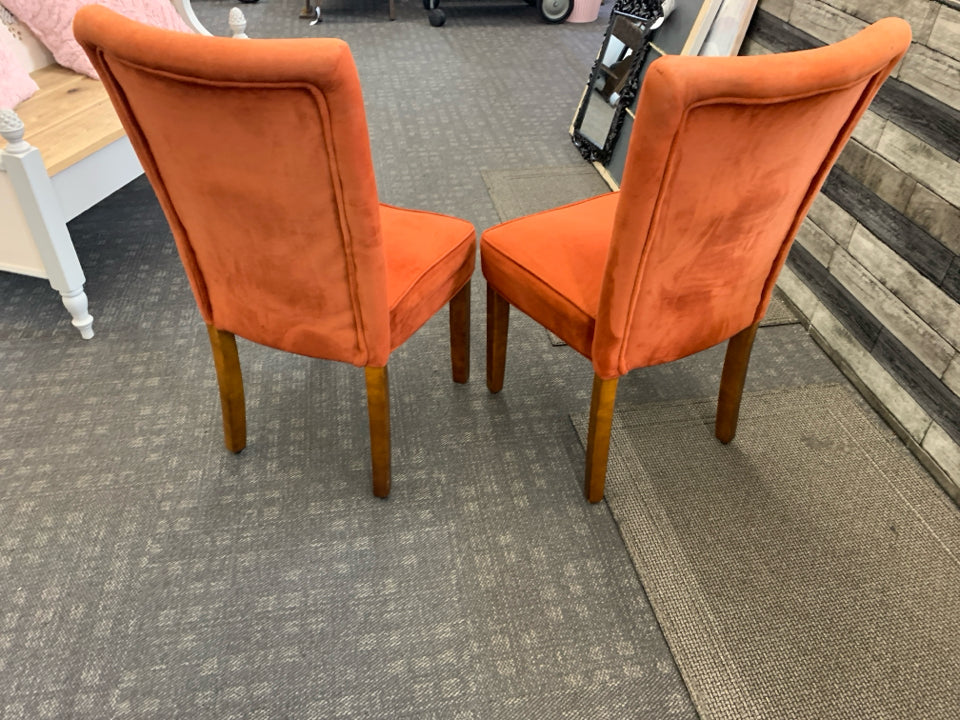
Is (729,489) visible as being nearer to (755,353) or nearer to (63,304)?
(755,353)

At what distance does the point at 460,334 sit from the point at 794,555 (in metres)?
0.89

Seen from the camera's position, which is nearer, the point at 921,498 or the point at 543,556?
the point at 543,556

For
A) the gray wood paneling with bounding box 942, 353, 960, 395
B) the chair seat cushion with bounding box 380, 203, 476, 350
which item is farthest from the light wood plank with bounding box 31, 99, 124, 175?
the gray wood paneling with bounding box 942, 353, 960, 395

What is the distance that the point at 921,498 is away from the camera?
1582 millimetres

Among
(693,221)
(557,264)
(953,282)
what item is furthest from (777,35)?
(693,221)

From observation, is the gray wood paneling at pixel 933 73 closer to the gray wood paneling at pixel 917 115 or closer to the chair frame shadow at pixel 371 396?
the gray wood paneling at pixel 917 115

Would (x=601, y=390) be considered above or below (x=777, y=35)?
below

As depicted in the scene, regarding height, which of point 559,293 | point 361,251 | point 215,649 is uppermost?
point 361,251

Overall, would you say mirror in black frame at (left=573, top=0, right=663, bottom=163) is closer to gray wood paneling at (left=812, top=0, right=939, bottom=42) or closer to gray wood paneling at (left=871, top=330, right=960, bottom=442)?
gray wood paneling at (left=812, top=0, right=939, bottom=42)

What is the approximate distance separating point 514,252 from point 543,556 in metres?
0.63

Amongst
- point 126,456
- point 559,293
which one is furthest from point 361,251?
point 126,456

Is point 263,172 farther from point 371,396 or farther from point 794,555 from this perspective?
point 794,555

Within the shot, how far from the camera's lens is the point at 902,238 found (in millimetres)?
1680

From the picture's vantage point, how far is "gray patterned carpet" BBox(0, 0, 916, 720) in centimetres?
124
